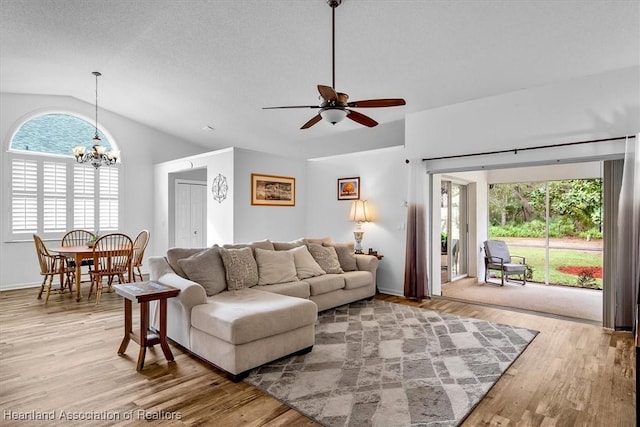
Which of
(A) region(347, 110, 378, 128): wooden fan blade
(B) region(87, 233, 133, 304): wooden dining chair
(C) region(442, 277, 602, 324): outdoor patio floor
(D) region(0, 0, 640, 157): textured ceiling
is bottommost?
(C) region(442, 277, 602, 324): outdoor patio floor

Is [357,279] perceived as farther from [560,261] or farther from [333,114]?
[560,261]

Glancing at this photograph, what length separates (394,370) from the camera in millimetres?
2982

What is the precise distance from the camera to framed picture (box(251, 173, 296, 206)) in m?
6.27

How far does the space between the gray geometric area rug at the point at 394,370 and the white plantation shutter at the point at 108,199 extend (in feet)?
17.6

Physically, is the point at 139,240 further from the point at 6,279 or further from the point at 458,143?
the point at 458,143

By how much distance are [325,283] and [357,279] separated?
663mm

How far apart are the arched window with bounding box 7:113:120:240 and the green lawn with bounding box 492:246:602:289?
8.59m

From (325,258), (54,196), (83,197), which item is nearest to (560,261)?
(325,258)

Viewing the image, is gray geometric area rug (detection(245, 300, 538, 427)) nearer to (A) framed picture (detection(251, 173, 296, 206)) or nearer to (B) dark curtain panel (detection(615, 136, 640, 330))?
(B) dark curtain panel (detection(615, 136, 640, 330))

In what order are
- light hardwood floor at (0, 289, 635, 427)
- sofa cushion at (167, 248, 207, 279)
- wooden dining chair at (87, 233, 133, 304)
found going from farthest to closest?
wooden dining chair at (87, 233, 133, 304) → sofa cushion at (167, 248, 207, 279) → light hardwood floor at (0, 289, 635, 427)

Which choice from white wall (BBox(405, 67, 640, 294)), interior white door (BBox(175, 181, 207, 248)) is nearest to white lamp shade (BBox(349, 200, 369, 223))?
white wall (BBox(405, 67, 640, 294))

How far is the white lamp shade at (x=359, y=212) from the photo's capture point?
234 inches

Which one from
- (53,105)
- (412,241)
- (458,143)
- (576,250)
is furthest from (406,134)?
(53,105)

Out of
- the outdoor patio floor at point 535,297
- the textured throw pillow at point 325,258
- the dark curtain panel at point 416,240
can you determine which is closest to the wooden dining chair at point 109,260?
the textured throw pillow at point 325,258
